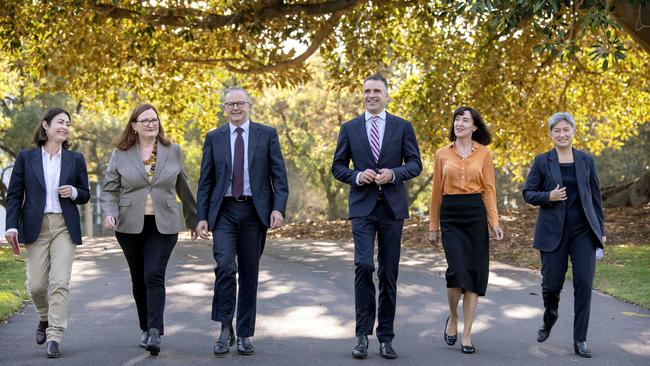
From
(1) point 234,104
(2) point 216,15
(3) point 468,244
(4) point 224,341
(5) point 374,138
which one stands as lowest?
(4) point 224,341

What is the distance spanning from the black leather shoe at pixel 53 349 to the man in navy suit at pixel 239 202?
4.03ft

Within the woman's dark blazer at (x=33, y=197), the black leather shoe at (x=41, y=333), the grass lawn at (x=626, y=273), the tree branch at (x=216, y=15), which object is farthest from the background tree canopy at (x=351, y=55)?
the black leather shoe at (x=41, y=333)

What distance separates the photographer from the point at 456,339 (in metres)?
7.84

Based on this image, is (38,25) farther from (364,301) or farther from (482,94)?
(364,301)

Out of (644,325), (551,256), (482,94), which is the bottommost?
(644,325)

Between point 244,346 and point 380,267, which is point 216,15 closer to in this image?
point 380,267

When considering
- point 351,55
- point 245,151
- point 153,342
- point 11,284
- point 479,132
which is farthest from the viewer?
point 351,55

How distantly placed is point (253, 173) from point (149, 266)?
43.7 inches

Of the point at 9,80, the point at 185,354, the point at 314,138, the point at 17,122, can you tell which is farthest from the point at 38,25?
the point at 314,138

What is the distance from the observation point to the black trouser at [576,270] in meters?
7.44

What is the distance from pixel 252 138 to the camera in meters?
7.56

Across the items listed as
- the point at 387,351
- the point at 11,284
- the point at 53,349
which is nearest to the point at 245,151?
the point at 387,351

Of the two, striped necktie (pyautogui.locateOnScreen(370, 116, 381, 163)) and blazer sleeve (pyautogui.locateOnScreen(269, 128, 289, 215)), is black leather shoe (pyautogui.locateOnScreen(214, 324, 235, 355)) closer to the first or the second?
blazer sleeve (pyautogui.locateOnScreen(269, 128, 289, 215))

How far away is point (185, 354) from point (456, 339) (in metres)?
2.29
